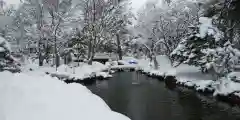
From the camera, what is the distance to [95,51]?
3462cm

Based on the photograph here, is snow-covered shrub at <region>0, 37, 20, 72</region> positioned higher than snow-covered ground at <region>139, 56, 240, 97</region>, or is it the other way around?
snow-covered shrub at <region>0, 37, 20, 72</region>

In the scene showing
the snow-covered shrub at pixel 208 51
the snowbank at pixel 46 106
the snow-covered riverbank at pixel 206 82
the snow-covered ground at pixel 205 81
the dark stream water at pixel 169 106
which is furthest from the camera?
the snow-covered shrub at pixel 208 51

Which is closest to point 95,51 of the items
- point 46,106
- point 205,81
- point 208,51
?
point 205,81

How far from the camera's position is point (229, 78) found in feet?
51.9

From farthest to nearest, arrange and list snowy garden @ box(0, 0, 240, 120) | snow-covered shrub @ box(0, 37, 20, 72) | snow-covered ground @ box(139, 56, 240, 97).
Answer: snow-covered shrub @ box(0, 37, 20, 72)
snow-covered ground @ box(139, 56, 240, 97)
snowy garden @ box(0, 0, 240, 120)

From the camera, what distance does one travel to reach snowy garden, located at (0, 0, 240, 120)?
835 centimetres

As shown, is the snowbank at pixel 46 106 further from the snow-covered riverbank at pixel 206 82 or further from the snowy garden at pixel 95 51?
the snow-covered riverbank at pixel 206 82

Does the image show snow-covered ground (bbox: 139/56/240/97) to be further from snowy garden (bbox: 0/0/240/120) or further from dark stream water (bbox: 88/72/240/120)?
dark stream water (bbox: 88/72/240/120)

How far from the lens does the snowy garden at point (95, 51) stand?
27.4ft

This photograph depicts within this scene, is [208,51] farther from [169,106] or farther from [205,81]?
[169,106]

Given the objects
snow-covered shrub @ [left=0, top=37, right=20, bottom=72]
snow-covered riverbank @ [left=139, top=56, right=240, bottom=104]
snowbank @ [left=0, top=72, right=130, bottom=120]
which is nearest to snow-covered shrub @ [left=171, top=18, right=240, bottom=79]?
snow-covered riverbank @ [left=139, top=56, right=240, bottom=104]

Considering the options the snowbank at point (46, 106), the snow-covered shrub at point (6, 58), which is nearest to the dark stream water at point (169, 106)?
the snowbank at point (46, 106)

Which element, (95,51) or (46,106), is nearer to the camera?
(46,106)

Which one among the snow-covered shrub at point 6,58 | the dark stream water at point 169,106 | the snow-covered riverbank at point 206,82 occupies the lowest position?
the dark stream water at point 169,106
